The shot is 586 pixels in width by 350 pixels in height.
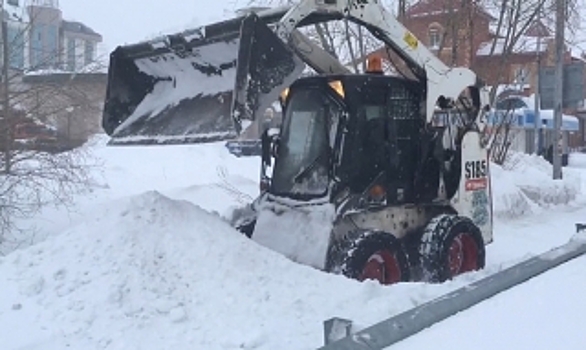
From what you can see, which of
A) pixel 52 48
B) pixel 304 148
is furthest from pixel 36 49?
pixel 304 148

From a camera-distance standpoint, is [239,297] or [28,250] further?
[28,250]

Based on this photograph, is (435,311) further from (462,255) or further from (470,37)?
(470,37)

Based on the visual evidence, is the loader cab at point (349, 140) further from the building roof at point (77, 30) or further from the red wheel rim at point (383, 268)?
the building roof at point (77, 30)

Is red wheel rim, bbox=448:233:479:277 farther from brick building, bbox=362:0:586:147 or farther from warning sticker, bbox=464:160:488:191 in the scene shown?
brick building, bbox=362:0:586:147

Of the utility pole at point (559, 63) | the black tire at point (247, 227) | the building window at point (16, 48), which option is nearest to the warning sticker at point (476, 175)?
the black tire at point (247, 227)

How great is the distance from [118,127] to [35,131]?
2.61m

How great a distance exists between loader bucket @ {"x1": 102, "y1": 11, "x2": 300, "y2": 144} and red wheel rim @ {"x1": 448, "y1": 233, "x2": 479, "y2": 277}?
2.82m

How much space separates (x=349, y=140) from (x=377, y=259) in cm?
118

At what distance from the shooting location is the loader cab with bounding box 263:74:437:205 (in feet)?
24.0

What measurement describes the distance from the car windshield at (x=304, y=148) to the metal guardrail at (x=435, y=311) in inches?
103

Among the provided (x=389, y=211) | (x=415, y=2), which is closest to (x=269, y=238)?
(x=389, y=211)

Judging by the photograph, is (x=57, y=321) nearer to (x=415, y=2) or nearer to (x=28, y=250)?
(x=28, y=250)

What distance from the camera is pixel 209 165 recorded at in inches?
939

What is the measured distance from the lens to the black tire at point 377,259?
6.61 meters
